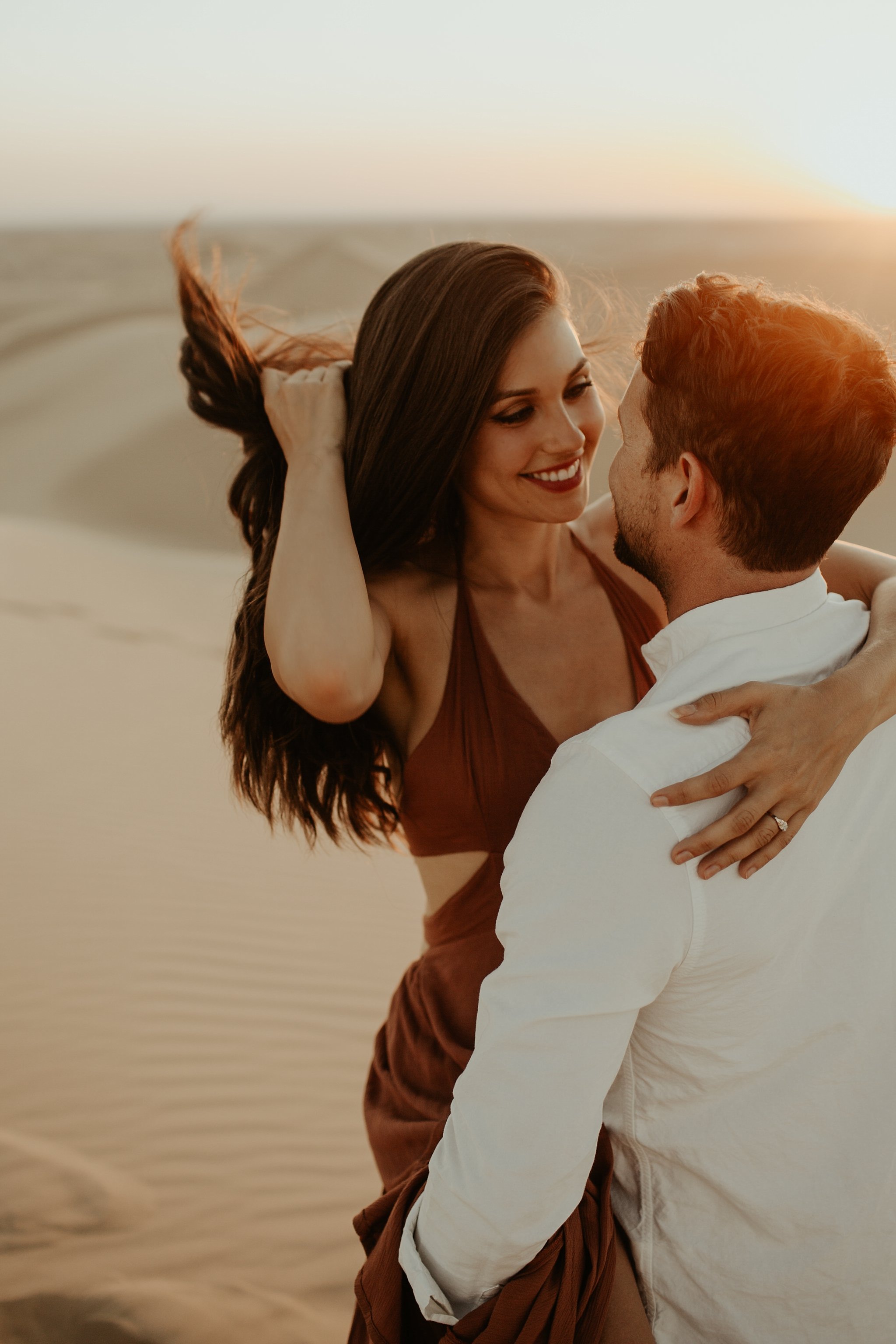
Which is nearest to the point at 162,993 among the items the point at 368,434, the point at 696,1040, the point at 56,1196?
the point at 56,1196

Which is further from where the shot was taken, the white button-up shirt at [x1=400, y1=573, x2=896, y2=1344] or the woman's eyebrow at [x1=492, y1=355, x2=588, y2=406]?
the woman's eyebrow at [x1=492, y1=355, x2=588, y2=406]

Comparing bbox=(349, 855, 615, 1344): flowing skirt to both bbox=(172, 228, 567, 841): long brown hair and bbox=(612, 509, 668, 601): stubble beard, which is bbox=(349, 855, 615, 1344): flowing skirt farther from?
bbox=(612, 509, 668, 601): stubble beard

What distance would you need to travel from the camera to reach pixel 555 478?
247 cm

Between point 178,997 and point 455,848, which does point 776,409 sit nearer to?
point 455,848

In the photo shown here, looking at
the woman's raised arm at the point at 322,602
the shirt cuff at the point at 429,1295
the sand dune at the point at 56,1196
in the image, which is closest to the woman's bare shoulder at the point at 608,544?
the woman's raised arm at the point at 322,602

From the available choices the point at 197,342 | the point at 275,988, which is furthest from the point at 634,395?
the point at 275,988

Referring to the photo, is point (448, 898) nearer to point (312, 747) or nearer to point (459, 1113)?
point (312, 747)

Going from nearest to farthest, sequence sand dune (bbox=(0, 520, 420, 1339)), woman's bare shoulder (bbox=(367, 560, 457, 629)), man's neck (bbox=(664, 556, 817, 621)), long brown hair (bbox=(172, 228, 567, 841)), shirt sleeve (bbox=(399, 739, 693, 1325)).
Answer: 1. shirt sleeve (bbox=(399, 739, 693, 1325))
2. man's neck (bbox=(664, 556, 817, 621))
3. long brown hair (bbox=(172, 228, 567, 841))
4. woman's bare shoulder (bbox=(367, 560, 457, 629))
5. sand dune (bbox=(0, 520, 420, 1339))

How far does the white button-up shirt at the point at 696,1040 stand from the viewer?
1.29m

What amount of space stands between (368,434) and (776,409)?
124cm

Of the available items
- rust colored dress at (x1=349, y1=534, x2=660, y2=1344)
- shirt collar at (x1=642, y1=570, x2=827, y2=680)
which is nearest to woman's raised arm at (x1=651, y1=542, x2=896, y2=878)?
shirt collar at (x1=642, y1=570, x2=827, y2=680)

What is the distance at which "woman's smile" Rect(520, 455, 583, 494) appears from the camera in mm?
2471

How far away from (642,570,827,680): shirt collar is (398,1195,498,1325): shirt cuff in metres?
0.87

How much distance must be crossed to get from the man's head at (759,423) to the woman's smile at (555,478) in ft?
2.85
